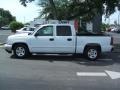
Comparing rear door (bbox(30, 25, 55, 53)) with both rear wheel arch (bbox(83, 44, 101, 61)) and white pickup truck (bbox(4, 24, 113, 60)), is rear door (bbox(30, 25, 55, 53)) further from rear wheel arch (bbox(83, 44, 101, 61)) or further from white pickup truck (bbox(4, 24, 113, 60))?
rear wheel arch (bbox(83, 44, 101, 61))

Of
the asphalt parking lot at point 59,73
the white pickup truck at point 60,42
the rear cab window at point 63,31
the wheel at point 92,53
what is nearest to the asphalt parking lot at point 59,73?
the asphalt parking lot at point 59,73

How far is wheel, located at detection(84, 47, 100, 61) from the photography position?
1584cm

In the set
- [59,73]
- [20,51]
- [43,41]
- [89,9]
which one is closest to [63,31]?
[43,41]

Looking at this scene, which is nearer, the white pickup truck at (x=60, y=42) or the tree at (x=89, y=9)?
the white pickup truck at (x=60, y=42)

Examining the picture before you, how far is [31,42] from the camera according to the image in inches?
621

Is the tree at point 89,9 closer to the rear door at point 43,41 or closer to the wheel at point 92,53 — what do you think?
the wheel at point 92,53

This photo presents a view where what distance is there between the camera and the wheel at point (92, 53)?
15.8 meters

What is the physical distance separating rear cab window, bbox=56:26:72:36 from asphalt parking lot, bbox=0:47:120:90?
1222 millimetres

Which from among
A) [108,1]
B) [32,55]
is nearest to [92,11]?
[108,1]

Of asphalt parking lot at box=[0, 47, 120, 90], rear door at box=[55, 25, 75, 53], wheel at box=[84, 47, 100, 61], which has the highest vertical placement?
rear door at box=[55, 25, 75, 53]

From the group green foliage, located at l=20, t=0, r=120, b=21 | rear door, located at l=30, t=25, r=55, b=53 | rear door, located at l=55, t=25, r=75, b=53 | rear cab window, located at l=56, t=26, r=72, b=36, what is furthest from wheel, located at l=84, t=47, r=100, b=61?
green foliage, located at l=20, t=0, r=120, b=21

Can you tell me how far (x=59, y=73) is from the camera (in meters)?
11.9

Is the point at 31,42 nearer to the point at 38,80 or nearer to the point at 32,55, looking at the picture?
the point at 32,55

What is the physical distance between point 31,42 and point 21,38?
521 mm
